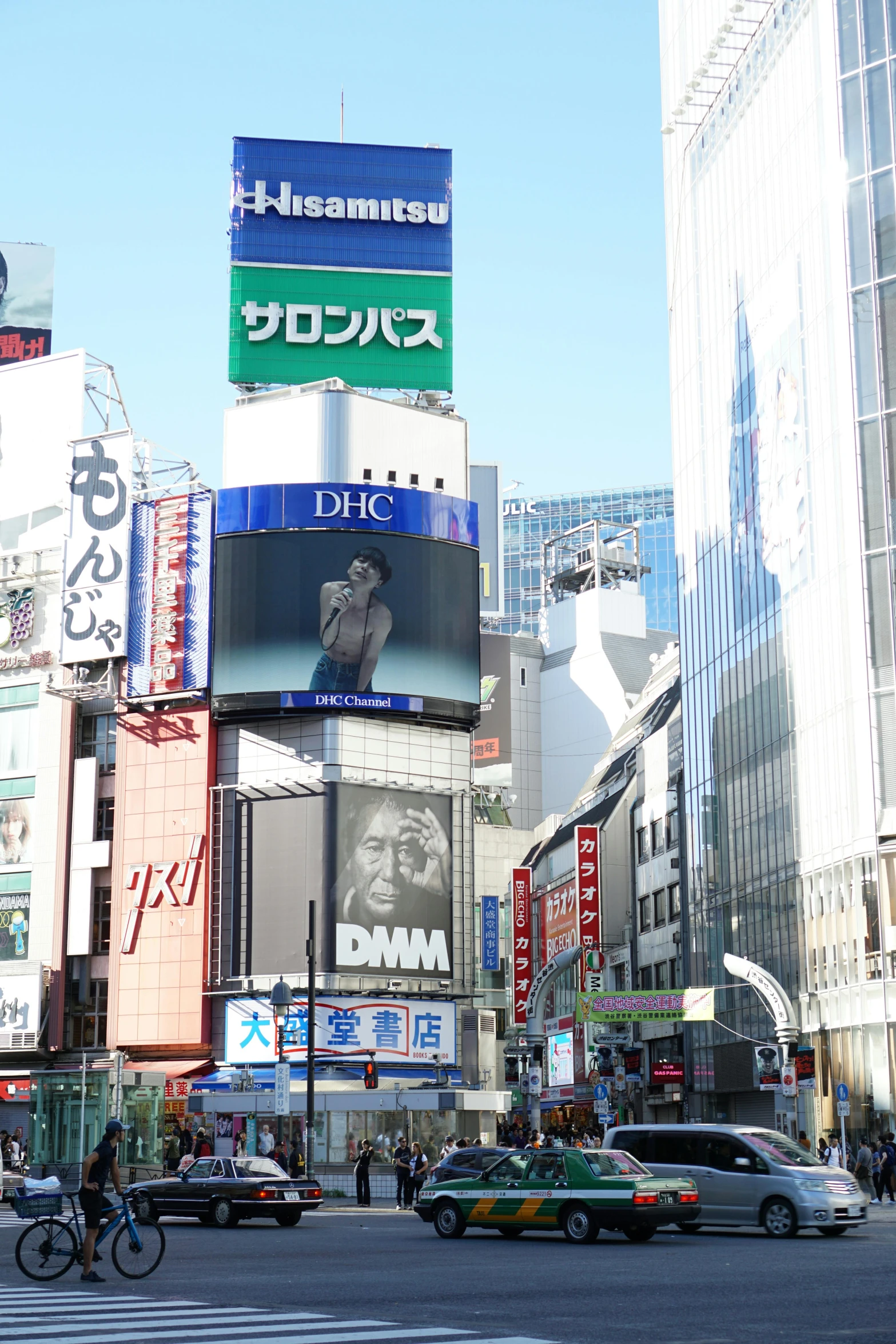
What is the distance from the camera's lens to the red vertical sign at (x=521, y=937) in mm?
79375

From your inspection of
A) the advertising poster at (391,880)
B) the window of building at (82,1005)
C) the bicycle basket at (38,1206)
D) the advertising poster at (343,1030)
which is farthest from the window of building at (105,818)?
the bicycle basket at (38,1206)

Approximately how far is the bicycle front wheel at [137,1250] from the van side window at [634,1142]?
44.1 ft

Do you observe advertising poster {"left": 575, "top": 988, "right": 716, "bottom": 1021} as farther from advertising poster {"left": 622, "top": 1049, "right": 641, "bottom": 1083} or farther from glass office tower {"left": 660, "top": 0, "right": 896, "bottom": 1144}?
glass office tower {"left": 660, "top": 0, "right": 896, "bottom": 1144}

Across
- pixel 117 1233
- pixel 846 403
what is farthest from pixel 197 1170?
pixel 846 403

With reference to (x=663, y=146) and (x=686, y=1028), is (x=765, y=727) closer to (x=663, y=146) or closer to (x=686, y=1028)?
(x=686, y=1028)

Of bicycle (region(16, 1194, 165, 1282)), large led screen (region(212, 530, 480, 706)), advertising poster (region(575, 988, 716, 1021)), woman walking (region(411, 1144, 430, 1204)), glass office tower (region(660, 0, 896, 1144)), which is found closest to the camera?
bicycle (region(16, 1194, 165, 1282))

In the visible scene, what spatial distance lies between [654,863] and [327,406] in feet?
90.1

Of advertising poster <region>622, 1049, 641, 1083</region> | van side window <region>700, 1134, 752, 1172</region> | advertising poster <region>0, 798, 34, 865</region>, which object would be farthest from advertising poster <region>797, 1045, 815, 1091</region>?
advertising poster <region>0, 798, 34, 865</region>

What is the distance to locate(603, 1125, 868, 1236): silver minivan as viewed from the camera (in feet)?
92.1

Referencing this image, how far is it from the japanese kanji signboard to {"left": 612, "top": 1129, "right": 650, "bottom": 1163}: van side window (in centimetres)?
4775

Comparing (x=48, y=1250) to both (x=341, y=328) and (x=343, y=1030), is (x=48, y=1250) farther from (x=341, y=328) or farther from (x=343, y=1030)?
(x=341, y=328)

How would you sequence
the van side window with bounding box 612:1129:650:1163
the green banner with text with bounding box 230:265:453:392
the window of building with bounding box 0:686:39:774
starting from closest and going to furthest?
the van side window with bounding box 612:1129:650:1163 → the window of building with bounding box 0:686:39:774 → the green banner with text with bounding box 230:265:453:392

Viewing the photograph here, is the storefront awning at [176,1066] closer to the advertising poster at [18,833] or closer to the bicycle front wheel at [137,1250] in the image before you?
the advertising poster at [18,833]

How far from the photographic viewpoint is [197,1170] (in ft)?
112
